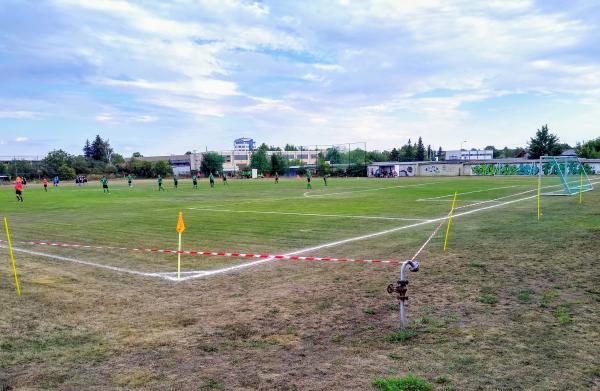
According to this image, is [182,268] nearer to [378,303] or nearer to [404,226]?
[378,303]

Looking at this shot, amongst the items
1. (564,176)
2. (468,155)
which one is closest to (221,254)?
(564,176)


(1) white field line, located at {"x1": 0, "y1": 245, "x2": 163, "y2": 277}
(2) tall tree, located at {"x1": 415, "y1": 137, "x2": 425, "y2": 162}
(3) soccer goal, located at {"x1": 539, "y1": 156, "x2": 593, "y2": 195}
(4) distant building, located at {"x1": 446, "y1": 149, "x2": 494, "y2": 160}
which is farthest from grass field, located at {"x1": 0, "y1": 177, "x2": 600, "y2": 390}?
(4) distant building, located at {"x1": 446, "y1": 149, "x2": 494, "y2": 160}

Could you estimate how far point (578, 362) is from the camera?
549 cm

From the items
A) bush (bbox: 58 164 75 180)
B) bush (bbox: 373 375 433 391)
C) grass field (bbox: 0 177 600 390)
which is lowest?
grass field (bbox: 0 177 600 390)

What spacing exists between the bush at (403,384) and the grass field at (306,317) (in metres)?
0.10

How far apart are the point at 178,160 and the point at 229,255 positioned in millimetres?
170937

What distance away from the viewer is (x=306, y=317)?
7586 millimetres

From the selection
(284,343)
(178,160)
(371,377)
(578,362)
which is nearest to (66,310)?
(284,343)

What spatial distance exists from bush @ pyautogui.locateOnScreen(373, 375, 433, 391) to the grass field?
0.10m

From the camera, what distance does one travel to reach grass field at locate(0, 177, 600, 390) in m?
A: 5.43

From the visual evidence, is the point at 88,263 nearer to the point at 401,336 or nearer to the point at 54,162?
the point at 401,336

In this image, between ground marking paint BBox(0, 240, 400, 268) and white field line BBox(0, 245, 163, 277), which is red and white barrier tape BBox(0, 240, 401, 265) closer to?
ground marking paint BBox(0, 240, 400, 268)

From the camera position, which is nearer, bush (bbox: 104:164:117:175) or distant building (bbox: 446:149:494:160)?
bush (bbox: 104:164:117:175)

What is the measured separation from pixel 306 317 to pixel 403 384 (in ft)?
9.19
